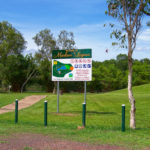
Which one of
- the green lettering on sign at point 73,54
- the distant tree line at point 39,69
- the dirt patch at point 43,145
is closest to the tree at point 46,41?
the distant tree line at point 39,69

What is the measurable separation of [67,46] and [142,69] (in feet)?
140

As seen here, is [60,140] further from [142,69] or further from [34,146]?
[142,69]

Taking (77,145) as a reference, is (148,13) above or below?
above

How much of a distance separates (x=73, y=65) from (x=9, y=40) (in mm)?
39138

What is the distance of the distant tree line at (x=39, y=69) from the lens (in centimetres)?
4866

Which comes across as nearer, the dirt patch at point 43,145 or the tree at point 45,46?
the dirt patch at point 43,145

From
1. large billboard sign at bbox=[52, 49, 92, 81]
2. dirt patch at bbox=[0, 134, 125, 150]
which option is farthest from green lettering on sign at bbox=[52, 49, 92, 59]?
dirt patch at bbox=[0, 134, 125, 150]

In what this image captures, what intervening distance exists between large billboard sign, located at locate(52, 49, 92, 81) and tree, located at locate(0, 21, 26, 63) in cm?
3728

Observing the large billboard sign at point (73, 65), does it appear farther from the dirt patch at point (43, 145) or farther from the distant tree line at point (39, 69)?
the distant tree line at point (39, 69)

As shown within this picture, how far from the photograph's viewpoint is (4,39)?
5519 cm

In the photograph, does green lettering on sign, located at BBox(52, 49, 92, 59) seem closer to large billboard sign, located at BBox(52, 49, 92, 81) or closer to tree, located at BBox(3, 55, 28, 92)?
large billboard sign, located at BBox(52, 49, 92, 81)

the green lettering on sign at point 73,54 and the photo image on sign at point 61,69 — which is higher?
the green lettering on sign at point 73,54

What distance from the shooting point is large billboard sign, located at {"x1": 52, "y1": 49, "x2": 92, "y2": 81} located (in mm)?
17391

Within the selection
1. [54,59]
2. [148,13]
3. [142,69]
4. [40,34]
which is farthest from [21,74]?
[148,13]
